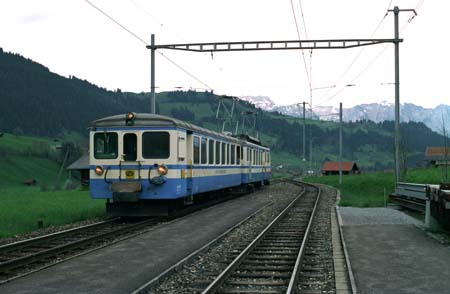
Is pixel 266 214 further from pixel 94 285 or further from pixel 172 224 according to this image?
pixel 94 285

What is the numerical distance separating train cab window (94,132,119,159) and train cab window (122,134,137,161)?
0.87 ft

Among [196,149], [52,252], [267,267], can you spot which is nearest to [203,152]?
[196,149]

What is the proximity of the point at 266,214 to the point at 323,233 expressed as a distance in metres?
5.70

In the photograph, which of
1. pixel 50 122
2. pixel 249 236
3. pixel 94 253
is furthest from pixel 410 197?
pixel 50 122

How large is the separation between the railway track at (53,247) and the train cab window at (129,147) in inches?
82.8

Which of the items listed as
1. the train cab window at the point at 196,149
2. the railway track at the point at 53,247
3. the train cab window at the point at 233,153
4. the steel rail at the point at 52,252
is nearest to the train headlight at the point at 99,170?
the railway track at the point at 53,247

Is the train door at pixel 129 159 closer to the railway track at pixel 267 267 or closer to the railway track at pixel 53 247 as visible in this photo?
the railway track at pixel 53 247

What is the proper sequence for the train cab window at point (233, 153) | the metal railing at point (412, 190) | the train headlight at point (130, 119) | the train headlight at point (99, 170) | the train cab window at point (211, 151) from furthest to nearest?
the train cab window at point (233, 153), the train cab window at point (211, 151), the metal railing at point (412, 190), the train headlight at point (130, 119), the train headlight at point (99, 170)

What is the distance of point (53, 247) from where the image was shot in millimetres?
12062

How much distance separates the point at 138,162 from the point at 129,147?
598 mm

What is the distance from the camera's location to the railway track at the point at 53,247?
9797 mm

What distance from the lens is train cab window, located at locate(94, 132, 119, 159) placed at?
17.7 metres

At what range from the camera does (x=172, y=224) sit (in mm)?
16500

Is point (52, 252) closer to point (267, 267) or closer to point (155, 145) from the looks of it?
point (267, 267)
